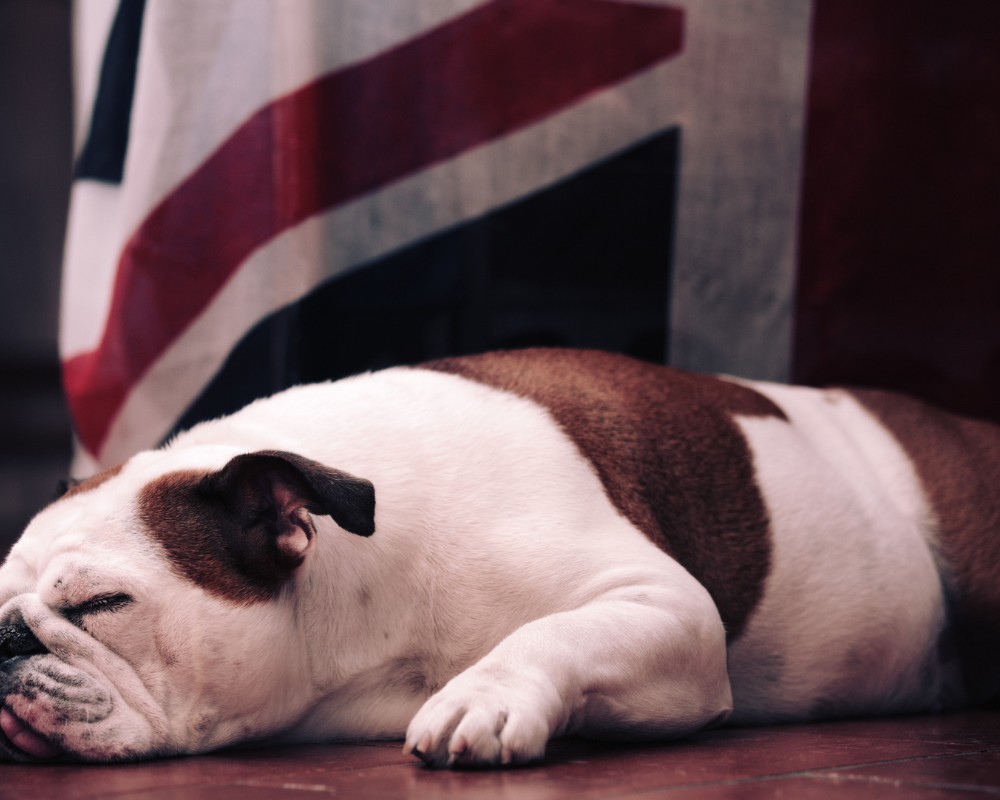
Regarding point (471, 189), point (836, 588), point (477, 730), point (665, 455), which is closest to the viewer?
point (477, 730)

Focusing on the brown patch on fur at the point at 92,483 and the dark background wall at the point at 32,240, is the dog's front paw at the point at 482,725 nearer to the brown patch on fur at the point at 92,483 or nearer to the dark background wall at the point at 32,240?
the brown patch on fur at the point at 92,483

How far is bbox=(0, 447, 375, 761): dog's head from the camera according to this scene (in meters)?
2.11

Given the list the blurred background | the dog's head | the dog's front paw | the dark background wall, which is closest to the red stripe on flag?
the blurred background

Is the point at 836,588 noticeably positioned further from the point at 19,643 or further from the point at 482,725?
the point at 19,643

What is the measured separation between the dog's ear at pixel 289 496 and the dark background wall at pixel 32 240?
4.22m

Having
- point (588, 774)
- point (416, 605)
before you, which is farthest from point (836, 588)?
point (588, 774)

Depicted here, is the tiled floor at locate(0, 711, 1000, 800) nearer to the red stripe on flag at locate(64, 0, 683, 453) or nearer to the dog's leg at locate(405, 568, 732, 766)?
the dog's leg at locate(405, 568, 732, 766)

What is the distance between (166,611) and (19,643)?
25cm

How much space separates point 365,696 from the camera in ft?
7.84

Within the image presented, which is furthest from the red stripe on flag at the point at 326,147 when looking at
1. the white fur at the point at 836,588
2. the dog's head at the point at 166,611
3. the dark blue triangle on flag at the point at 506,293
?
the dog's head at the point at 166,611

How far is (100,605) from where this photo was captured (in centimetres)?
215

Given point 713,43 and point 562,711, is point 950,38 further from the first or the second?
point 562,711

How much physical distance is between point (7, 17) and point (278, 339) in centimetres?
357

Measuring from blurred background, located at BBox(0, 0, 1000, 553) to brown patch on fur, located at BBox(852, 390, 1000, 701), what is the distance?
0.83 metres
